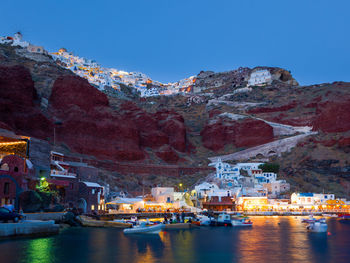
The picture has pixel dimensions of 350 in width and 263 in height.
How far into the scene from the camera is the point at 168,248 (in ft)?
112

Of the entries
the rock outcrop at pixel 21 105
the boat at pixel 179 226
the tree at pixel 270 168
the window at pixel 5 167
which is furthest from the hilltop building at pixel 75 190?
the tree at pixel 270 168

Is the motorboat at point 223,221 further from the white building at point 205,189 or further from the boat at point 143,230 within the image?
the white building at point 205,189

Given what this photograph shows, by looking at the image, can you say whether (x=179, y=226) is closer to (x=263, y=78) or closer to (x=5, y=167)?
(x=5, y=167)

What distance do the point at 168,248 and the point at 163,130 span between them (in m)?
91.0

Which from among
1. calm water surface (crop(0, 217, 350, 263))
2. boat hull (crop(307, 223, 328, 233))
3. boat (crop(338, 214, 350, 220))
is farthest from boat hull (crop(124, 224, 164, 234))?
boat (crop(338, 214, 350, 220))

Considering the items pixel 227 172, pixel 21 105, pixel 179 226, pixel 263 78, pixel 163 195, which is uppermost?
pixel 263 78

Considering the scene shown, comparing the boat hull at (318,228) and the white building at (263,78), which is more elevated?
the white building at (263,78)

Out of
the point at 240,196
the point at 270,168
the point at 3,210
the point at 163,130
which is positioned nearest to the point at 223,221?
the point at 240,196

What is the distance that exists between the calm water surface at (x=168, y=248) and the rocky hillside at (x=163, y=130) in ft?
148

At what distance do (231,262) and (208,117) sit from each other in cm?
12768

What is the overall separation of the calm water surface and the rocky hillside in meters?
45.0

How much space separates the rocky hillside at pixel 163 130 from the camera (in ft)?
308

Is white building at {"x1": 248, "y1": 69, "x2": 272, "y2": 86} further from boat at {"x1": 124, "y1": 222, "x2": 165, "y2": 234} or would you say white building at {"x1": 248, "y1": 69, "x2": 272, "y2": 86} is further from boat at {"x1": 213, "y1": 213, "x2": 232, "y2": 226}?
boat at {"x1": 124, "y1": 222, "x2": 165, "y2": 234}

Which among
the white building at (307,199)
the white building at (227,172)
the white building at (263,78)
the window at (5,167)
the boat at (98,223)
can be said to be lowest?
the boat at (98,223)
